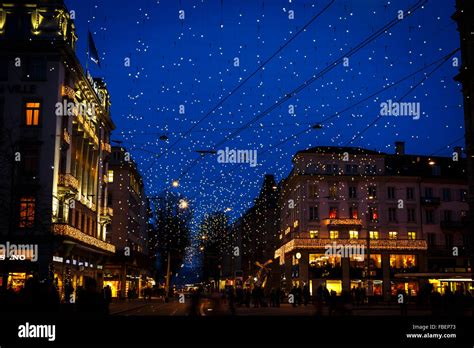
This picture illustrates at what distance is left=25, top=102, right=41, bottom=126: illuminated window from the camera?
1738 inches

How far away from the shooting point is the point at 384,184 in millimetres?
74312

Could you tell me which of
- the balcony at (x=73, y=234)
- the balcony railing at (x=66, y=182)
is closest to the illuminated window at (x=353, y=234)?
the balcony at (x=73, y=234)

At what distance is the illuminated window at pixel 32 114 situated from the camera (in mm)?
44156

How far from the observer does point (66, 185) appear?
44.8m

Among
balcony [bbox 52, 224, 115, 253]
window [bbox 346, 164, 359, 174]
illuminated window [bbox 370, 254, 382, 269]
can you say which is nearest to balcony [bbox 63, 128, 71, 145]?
balcony [bbox 52, 224, 115, 253]

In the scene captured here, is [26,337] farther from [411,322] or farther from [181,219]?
[181,219]

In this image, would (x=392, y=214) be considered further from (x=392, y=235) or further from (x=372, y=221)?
(x=372, y=221)

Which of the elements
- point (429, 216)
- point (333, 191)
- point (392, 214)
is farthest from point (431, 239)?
point (333, 191)

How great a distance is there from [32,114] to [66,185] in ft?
18.7

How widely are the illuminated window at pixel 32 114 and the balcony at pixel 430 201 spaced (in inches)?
1903

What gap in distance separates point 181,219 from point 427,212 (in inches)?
1261

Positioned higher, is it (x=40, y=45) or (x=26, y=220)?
(x=40, y=45)

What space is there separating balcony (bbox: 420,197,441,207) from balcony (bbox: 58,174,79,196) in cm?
4478

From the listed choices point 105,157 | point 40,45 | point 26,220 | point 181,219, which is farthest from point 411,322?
point 181,219
